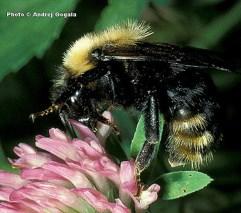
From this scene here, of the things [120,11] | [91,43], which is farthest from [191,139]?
[120,11]

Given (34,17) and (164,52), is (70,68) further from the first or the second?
(34,17)

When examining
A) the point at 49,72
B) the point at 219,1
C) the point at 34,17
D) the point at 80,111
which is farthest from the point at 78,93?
the point at 219,1

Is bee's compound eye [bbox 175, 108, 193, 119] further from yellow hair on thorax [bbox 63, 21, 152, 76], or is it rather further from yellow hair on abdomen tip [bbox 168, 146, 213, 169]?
yellow hair on thorax [bbox 63, 21, 152, 76]

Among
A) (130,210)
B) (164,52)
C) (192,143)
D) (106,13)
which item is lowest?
(130,210)

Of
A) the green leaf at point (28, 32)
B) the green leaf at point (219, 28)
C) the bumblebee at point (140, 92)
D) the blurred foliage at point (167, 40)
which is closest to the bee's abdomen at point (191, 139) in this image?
the bumblebee at point (140, 92)

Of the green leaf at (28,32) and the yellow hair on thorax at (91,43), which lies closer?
the yellow hair on thorax at (91,43)

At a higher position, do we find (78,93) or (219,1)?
(219,1)

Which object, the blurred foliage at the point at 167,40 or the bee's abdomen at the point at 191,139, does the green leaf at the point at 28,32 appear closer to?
the blurred foliage at the point at 167,40
